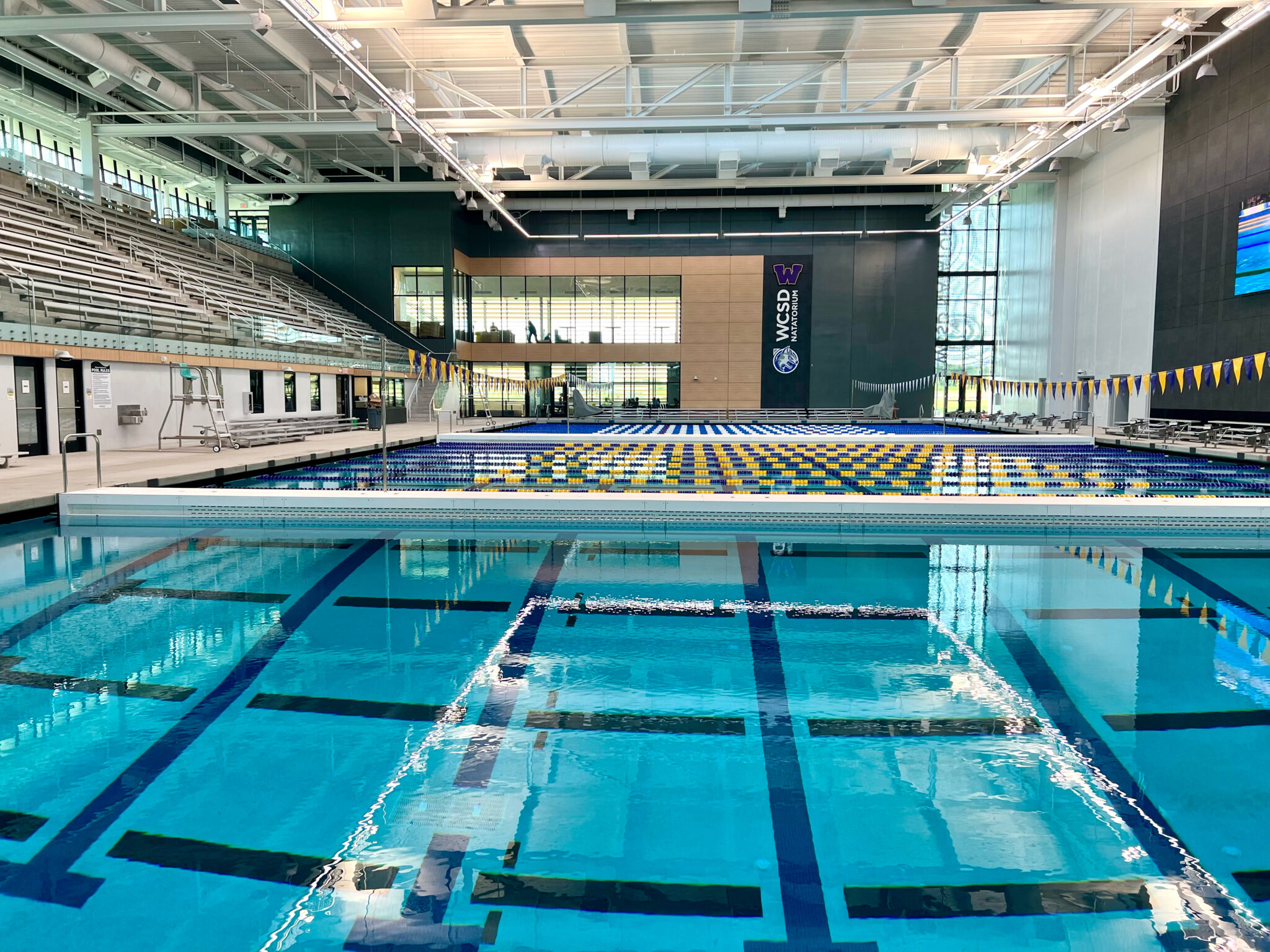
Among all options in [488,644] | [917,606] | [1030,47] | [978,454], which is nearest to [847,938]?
[488,644]

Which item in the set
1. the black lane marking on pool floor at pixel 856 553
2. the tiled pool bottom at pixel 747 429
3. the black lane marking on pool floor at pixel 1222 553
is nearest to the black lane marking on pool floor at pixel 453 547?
the black lane marking on pool floor at pixel 856 553

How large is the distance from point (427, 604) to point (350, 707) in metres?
1.69

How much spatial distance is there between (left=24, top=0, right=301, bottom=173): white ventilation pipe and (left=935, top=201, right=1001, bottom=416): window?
29.7 metres

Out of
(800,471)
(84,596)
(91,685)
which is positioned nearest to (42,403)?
(84,596)

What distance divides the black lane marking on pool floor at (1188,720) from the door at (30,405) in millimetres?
14354

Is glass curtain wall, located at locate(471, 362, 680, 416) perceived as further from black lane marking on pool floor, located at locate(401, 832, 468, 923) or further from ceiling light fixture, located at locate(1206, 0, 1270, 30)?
black lane marking on pool floor, located at locate(401, 832, 468, 923)

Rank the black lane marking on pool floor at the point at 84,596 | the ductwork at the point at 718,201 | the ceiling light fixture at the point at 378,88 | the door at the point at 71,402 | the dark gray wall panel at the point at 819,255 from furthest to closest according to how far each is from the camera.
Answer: the ductwork at the point at 718,201 < the dark gray wall panel at the point at 819,255 < the door at the point at 71,402 < the ceiling light fixture at the point at 378,88 < the black lane marking on pool floor at the point at 84,596

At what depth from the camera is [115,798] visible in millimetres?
2590

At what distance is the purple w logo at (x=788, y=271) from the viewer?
28625mm

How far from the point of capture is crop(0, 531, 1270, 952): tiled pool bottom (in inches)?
79.0

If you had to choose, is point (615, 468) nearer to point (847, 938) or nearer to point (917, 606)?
point (917, 606)

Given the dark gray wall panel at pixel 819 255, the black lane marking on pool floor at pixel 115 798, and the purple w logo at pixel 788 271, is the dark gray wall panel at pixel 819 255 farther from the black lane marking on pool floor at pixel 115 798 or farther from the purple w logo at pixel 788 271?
the black lane marking on pool floor at pixel 115 798

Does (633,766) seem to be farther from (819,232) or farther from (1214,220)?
(819,232)

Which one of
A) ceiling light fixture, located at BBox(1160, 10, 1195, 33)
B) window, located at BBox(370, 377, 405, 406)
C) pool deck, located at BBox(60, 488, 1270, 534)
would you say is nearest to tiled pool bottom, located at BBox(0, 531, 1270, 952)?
pool deck, located at BBox(60, 488, 1270, 534)
